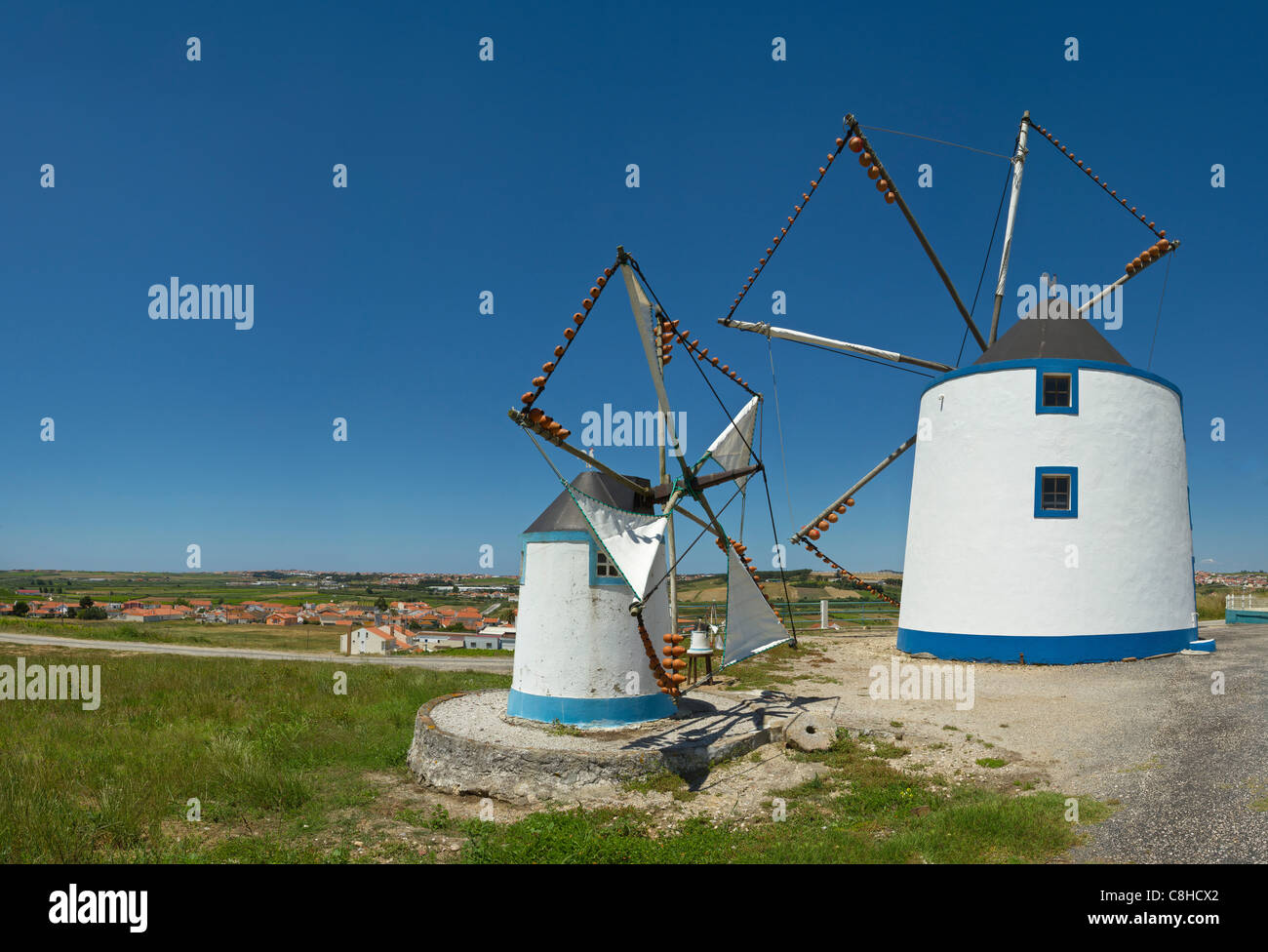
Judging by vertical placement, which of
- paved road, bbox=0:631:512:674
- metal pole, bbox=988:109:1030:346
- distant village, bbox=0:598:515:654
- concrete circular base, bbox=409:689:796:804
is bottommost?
distant village, bbox=0:598:515:654

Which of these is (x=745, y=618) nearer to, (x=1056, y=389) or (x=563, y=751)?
(x=563, y=751)

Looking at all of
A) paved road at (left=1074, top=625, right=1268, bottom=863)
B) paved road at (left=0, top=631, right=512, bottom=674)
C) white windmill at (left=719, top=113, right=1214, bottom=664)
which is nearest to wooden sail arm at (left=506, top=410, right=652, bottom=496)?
paved road at (left=1074, top=625, right=1268, bottom=863)

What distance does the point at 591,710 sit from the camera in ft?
39.6

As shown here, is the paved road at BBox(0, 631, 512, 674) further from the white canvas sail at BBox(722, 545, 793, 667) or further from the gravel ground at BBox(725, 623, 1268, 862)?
the white canvas sail at BBox(722, 545, 793, 667)

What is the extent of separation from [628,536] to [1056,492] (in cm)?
1235

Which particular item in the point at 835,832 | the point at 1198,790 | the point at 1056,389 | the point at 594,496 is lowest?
the point at 835,832

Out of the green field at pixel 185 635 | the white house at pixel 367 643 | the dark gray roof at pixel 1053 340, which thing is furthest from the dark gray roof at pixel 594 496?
the green field at pixel 185 635

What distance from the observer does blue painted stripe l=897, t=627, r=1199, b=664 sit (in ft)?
55.9

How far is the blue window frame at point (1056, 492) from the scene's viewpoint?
57.8 ft

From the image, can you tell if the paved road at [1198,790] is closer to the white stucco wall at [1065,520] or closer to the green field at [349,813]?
the green field at [349,813]

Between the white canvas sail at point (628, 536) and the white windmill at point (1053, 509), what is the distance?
1059 centimetres

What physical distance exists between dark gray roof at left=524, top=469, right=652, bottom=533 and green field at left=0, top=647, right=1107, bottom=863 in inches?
181

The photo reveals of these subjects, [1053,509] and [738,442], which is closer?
[738,442]

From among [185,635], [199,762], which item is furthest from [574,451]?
[185,635]
